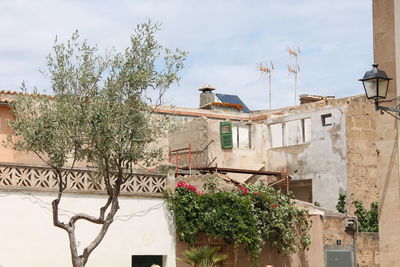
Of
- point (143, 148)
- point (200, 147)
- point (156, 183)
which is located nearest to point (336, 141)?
point (200, 147)

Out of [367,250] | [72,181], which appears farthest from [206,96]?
[72,181]

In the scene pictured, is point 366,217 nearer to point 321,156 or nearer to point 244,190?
point 321,156

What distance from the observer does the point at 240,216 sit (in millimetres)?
20906

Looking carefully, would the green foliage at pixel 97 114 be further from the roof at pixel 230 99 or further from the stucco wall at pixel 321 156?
the roof at pixel 230 99

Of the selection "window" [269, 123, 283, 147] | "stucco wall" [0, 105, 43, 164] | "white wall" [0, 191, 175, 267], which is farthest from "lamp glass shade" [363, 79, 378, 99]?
"window" [269, 123, 283, 147]

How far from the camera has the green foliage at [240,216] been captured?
801 inches

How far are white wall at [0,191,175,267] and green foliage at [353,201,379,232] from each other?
11.1 m

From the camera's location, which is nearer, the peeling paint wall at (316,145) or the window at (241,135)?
the peeling paint wall at (316,145)

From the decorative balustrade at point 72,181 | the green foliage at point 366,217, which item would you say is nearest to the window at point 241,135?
the green foliage at point 366,217

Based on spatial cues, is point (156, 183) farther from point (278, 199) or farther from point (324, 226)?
point (324, 226)

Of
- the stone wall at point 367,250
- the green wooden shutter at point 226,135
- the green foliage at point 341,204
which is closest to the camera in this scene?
the stone wall at point 367,250

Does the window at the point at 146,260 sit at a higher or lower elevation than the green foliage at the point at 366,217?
lower

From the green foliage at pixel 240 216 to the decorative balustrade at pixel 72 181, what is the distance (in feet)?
1.89

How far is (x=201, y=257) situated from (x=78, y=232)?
11.1ft
